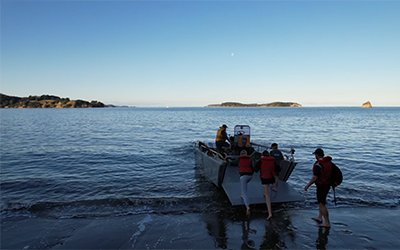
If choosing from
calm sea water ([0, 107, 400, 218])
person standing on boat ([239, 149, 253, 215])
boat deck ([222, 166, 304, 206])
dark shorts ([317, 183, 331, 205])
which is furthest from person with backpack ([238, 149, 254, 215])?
dark shorts ([317, 183, 331, 205])

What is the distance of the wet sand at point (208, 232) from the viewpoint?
5.52 m

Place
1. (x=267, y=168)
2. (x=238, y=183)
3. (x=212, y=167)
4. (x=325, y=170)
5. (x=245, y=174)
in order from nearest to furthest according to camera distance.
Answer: (x=325, y=170) → (x=267, y=168) → (x=245, y=174) → (x=238, y=183) → (x=212, y=167)

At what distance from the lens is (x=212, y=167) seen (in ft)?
31.3

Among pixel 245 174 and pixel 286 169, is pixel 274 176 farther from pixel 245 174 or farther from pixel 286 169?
pixel 286 169

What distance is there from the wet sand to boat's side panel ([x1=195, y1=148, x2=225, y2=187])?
64.3 inches

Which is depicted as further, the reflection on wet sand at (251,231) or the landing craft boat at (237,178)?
the landing craft boat at (237,178)

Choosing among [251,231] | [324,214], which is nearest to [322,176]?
[324,214]

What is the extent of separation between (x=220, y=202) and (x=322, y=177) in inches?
138

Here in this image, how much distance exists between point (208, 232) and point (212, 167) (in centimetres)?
358

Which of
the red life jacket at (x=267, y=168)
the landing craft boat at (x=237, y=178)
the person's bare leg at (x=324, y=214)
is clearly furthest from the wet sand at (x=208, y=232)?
the red life jacket at (x=267, y=168)

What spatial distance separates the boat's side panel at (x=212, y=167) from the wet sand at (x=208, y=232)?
1.63m

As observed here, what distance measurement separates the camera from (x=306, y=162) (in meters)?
15.3

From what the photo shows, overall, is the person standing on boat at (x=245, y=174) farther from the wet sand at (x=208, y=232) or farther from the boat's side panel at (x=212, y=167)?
the boat's side panel at (x=212, y=167)

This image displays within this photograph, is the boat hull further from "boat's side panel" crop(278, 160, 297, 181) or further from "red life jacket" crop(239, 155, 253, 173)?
"red life jacket" crop(239, 155, 253, 173)
